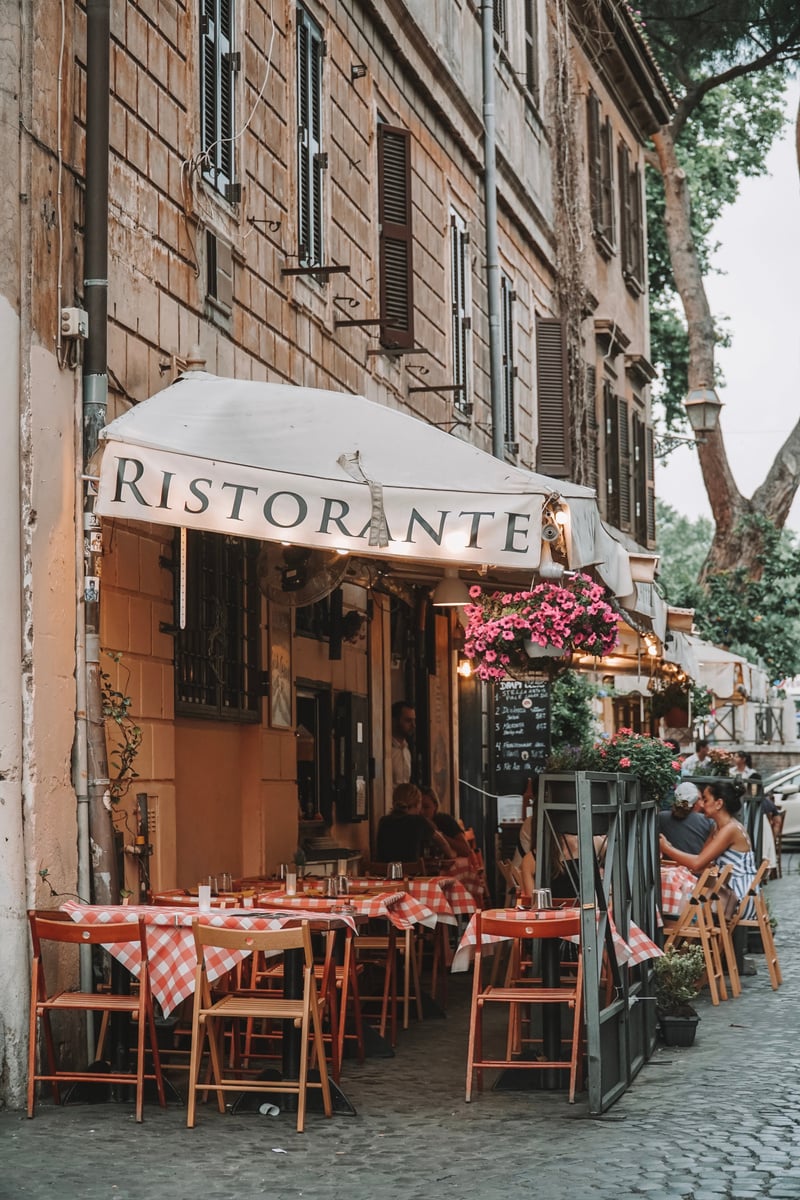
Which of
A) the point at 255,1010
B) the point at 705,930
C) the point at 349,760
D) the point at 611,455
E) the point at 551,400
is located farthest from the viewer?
the point at 611,455

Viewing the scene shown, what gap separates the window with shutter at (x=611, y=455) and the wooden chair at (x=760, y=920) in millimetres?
11774

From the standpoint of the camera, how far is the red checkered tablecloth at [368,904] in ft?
29.1

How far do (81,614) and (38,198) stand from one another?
197cm

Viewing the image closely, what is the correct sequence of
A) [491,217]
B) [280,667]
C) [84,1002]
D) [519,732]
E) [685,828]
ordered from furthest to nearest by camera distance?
[519,732]
[491,217]
[685,828]
[280,667]
[84,1002]

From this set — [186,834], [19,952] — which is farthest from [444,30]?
[19,952]

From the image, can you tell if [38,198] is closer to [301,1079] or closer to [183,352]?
[183,352]

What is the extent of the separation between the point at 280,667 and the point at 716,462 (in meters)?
18.2

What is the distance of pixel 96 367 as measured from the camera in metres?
8.66

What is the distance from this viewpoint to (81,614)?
8609mm

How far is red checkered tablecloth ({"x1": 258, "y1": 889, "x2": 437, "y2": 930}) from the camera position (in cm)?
887

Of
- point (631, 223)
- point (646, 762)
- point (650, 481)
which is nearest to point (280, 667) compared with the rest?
point (646, 762)

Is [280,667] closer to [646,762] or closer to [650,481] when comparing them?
[646,762]

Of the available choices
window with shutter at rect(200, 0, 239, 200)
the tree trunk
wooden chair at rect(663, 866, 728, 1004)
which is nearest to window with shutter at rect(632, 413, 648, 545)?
the tree trunk

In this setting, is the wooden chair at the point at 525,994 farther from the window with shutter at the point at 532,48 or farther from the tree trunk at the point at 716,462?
the tree trunk at the point at 716,462
